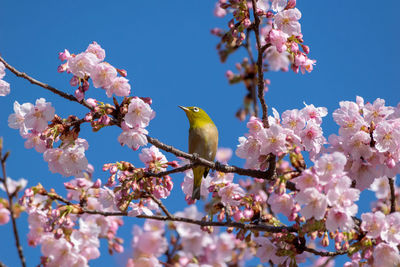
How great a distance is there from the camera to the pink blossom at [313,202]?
2893 millimetres

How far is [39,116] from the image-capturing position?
11.6ft

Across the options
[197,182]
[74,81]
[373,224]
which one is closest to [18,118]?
[74,81]

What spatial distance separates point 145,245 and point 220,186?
5.56 feet

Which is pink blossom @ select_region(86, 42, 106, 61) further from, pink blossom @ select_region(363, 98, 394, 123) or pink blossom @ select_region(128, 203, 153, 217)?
pink blossom @ select_region(363, 98, 394, 123)

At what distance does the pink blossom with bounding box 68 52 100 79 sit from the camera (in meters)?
3.51

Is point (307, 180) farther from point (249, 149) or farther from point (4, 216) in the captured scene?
point (4, 216)

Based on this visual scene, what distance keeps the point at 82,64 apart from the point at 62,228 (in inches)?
62.3

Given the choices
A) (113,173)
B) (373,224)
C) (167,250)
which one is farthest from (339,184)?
(167,250)

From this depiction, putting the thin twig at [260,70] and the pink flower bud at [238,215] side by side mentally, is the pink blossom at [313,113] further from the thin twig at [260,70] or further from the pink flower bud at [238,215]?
the pink flower bud at [238,215]

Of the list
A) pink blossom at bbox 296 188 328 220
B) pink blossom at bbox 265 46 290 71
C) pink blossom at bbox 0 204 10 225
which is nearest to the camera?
pink blossom at bbox 296 188 328 220

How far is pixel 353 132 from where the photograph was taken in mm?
3590

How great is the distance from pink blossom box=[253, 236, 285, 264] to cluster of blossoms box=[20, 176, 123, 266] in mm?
1472

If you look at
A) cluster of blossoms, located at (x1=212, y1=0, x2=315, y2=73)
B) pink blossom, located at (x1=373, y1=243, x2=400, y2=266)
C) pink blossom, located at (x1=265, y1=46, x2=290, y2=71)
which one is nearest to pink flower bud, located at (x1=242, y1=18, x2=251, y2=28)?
cluster of blossoms, located at (x1=212, y1=0, x2=315, y2=73)

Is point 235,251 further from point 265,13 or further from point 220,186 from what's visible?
point 265,13
